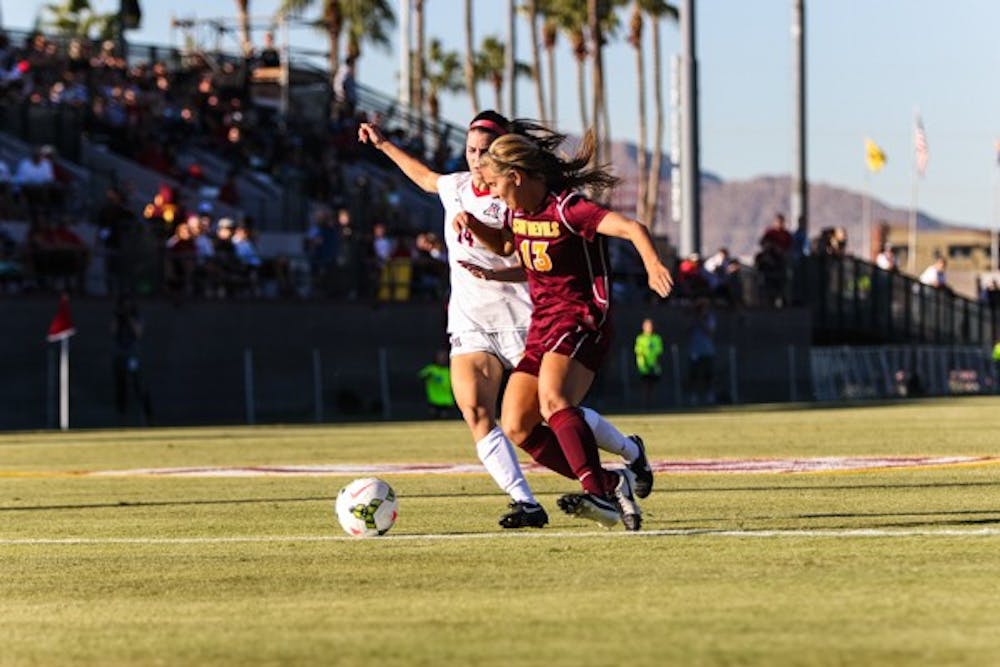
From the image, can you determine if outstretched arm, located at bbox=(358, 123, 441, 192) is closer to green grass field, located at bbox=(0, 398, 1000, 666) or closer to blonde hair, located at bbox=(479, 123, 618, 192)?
blonde hair, located at bbox=(479, 123, 618, 192)

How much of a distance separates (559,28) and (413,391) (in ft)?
244

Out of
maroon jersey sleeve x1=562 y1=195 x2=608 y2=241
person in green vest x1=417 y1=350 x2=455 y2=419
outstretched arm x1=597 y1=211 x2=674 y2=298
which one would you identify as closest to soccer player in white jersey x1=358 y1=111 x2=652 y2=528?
maroon jersey sleeve x1=562 y1=195 x2=608 y2=241

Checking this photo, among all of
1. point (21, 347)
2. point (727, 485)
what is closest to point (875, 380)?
point (21, 347)

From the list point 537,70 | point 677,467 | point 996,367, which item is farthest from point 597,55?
point 677,467

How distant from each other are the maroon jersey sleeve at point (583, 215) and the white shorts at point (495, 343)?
4.16 feet

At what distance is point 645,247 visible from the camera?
1097cm

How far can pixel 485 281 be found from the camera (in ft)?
43.1

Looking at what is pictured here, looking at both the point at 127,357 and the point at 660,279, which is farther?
the point at 127,357

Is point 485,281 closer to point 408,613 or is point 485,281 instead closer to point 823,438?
point 408,613

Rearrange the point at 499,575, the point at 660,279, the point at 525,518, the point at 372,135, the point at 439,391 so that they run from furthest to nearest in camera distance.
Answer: the point at 439,391 < the point at 372,135 < the point at 525,518 < the point at 660,279 < the point at 499,575

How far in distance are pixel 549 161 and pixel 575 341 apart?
926 mm

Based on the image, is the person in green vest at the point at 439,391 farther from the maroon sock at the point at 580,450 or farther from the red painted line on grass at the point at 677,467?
the maroon sock at the point at 580,450

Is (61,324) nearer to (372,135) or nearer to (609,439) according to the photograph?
(372,135)

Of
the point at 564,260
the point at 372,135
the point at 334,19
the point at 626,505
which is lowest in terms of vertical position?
the point at 626,505
